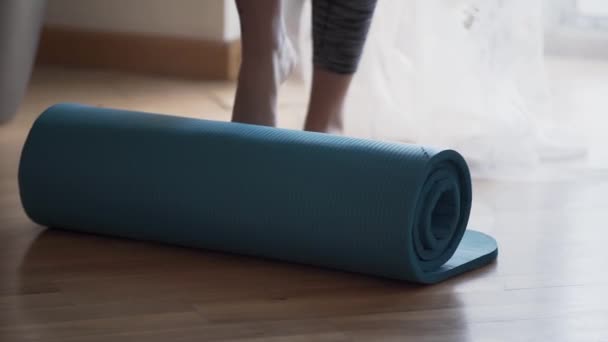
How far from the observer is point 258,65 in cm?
178

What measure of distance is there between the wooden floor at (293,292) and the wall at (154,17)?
1072 mm

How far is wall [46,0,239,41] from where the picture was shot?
2.78 m

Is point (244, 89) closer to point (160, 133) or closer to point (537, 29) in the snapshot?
point (160, 133)

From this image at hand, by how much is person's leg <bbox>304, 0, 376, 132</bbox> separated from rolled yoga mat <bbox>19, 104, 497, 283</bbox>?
395 millimetres

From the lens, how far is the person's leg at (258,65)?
1759mm

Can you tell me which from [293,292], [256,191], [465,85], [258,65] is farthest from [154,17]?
[293,292]

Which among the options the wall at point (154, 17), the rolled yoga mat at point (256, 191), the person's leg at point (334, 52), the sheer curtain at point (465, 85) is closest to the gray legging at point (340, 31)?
the person's leg at point (334, 52)

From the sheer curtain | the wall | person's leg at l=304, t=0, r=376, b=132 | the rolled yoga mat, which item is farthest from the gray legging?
the wall

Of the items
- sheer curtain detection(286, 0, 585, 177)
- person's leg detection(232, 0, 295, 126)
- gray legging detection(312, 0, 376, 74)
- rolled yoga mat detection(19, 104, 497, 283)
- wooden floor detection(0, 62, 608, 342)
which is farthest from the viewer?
sheer curtain detection(286, 0, 585, 177)

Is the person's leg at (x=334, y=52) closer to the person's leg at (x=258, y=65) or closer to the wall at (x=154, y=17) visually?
the person's leg at (x=258, y=65)

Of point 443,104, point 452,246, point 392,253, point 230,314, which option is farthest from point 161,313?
point 443,104

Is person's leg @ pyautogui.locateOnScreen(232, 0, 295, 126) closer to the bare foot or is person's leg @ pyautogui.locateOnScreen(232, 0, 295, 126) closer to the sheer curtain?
the bare foot

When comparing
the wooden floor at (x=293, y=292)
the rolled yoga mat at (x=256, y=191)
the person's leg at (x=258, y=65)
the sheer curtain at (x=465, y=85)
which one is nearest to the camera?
the wooden floor at (x=293, y=292)

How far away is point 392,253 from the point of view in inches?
54.7
